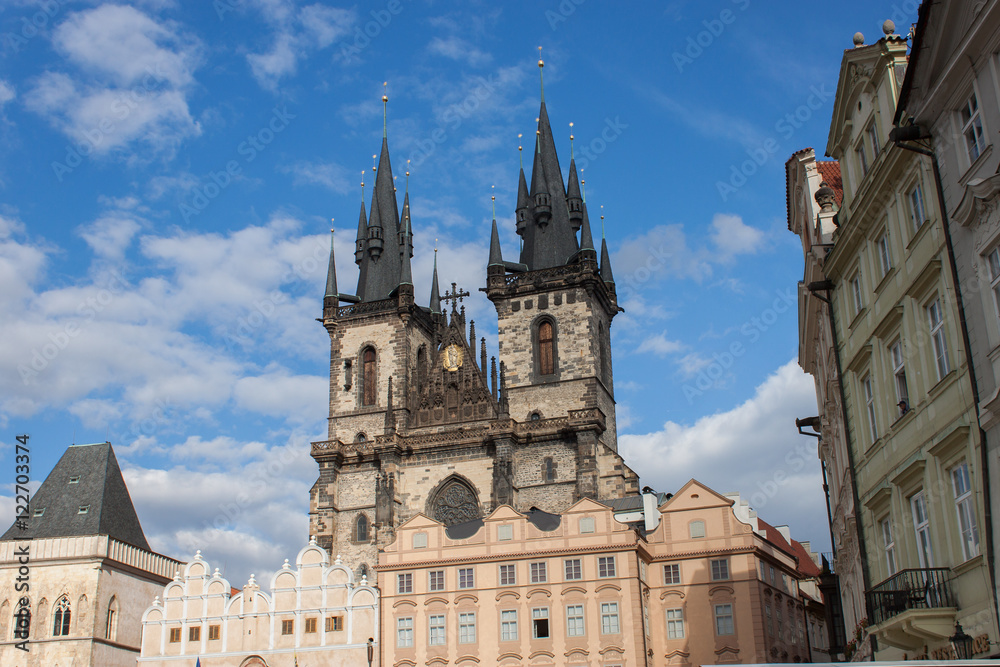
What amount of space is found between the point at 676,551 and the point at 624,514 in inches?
278

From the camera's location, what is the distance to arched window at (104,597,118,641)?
4184 centimetres

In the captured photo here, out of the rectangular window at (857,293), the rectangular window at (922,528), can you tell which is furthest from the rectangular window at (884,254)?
the rectangular window at (922,528)

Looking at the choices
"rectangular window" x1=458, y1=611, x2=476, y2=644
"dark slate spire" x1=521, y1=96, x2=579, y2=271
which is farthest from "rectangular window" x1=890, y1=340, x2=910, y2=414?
"dark slate spire" x1=521, y1=96, x2=579, y2=271

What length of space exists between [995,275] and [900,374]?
13.1 feet

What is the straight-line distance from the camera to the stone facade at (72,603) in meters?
40.7

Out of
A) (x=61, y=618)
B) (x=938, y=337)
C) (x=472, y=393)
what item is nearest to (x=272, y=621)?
(x=61, y=618)

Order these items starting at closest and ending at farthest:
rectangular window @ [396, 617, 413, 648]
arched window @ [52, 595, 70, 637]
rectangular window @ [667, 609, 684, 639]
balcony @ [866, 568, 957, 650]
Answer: balcony @ [866, 568, 957, 650] → rectangular window @ [667, 609, 684, 639] → rectangular window @ [396, 617, 413, 648] → arched window @ [52, 595, 70, 637]

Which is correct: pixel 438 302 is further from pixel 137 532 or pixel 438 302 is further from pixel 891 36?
pixel 891 36

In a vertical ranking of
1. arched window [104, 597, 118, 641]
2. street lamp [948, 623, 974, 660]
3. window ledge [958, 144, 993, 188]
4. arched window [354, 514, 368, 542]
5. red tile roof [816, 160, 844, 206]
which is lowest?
street lamp [948, 623, 974, 660]

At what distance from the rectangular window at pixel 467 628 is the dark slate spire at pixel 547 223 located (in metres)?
26.5

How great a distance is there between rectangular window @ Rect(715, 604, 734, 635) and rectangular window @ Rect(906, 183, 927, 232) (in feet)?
73.4

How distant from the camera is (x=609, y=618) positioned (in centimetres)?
3469

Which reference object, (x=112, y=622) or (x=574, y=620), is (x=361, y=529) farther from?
(x=574, y=620)

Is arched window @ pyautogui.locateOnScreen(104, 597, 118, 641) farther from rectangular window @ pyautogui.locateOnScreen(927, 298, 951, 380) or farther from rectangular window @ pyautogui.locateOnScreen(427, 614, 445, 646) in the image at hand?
rectangular window @ pyautogui.locateOnScreen(927, 298, 951, 380)
